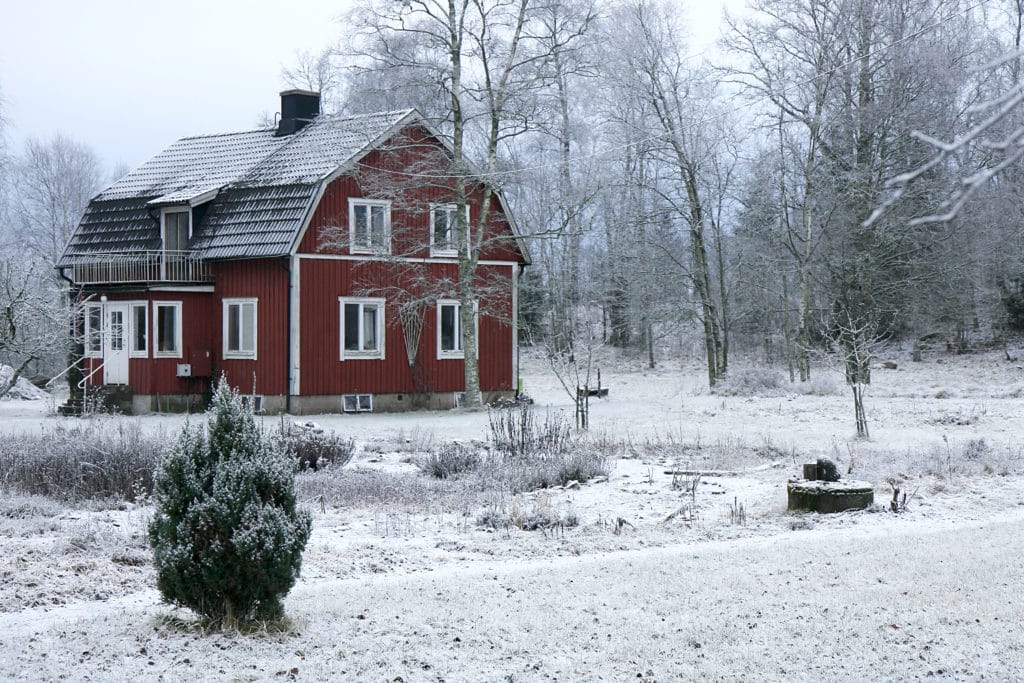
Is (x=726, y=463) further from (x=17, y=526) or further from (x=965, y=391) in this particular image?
(x=965, y=391)

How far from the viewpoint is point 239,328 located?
29.3 metres

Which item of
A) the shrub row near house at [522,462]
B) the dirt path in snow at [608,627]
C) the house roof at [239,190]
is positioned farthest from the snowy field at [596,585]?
the house roof at [239,190]

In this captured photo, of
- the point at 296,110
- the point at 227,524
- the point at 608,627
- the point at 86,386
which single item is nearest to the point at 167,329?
the point at 86,386

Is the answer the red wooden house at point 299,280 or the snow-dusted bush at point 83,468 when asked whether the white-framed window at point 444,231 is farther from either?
the snow-dusted bush at point 83,468

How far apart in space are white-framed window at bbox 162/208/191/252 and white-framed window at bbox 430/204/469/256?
21.5 feet

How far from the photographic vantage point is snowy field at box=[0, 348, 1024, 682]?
7.31 meters

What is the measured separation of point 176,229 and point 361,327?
19.3 feet

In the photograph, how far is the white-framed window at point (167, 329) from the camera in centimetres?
2923

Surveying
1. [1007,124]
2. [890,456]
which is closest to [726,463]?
[890,456]

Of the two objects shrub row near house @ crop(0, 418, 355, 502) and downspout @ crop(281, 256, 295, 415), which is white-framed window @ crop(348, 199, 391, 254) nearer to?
downspout @ crop(281, 256, 295, 415)

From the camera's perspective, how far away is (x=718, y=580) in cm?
931

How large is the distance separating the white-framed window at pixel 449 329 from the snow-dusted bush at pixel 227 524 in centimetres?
2313

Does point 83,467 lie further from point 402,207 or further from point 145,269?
point 402,207

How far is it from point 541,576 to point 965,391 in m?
24.9
